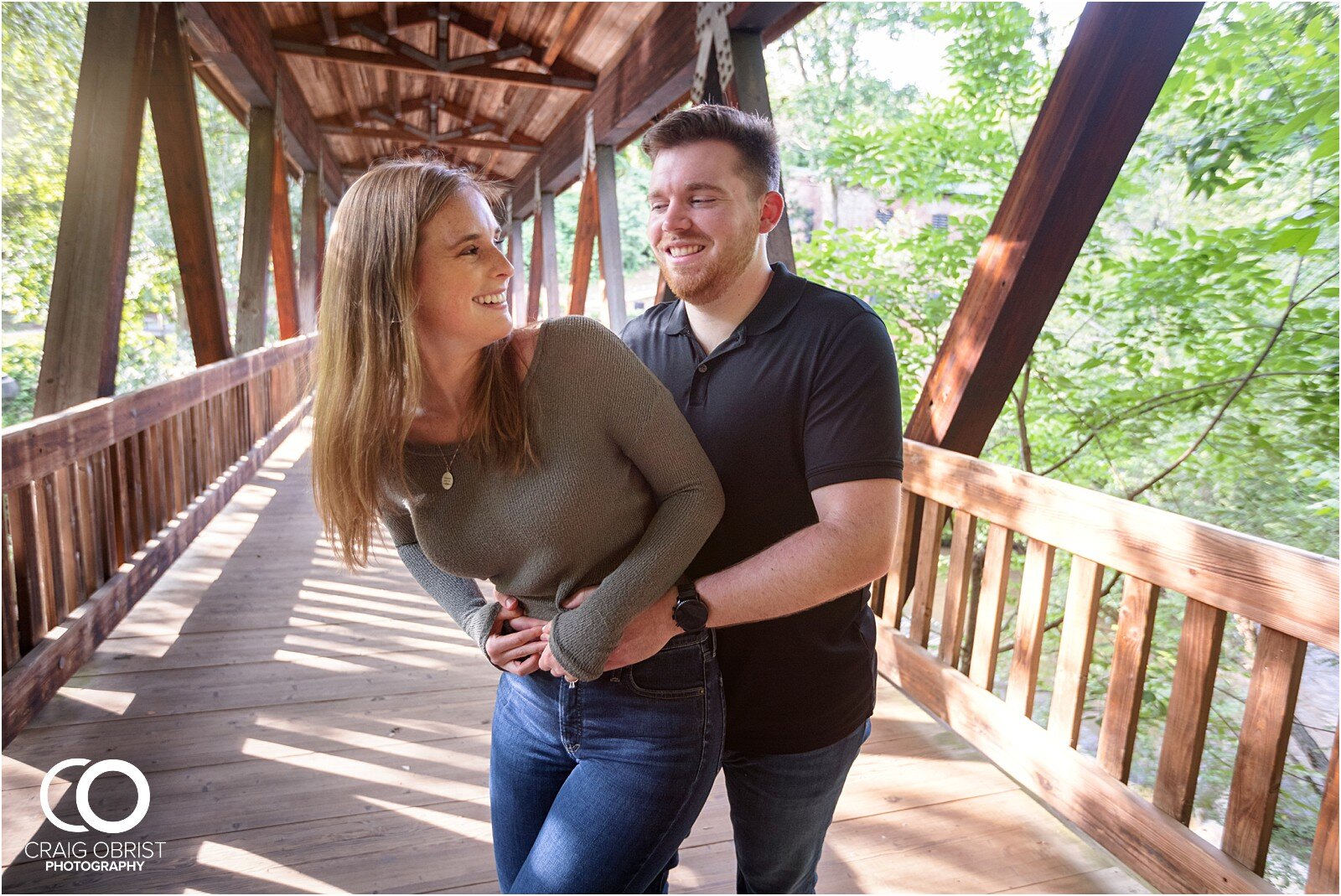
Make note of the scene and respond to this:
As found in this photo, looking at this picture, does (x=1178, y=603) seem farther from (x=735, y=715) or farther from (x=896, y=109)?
(x=896, y=109)

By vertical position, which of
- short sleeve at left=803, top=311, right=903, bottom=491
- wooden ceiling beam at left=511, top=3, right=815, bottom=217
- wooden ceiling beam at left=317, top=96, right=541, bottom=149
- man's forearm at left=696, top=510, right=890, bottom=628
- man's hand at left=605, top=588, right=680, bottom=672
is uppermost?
wooden ceiling beam at left=317, top=96, right=541, bottom=149

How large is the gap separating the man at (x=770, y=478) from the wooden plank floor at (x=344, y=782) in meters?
0.78

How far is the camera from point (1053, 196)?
2051 millimetres

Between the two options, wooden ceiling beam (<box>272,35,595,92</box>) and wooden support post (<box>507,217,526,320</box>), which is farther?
wooden support post (<box>507,217,526,320</box>)

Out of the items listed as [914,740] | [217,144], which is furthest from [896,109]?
[914,740]

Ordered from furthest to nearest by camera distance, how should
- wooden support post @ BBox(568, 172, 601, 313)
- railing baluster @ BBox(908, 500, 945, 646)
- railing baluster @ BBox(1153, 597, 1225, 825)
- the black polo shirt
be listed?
wooden support post @ BBox(568, 172, 601, 313), railing baluster @ BBox(908, 500, 945, 646), railing baluster @ BBox(1153, 597, 1225, 825), the black polo shirt

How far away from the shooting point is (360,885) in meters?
1.77

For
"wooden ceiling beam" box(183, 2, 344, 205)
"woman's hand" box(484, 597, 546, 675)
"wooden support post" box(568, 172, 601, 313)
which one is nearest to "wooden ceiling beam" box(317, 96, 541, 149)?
"wooden ceiling beam" box(183, 2, 344, 205)

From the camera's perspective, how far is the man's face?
1252 millimetres

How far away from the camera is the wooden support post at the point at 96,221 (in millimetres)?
2830

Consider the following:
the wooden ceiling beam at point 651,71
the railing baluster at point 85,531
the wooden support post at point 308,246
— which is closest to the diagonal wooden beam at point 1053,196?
the wooden ceiling beam at point 651,71

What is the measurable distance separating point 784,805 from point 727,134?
1.03 m

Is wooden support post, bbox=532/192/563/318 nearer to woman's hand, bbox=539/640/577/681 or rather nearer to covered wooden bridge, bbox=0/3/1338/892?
covered wooden bridge, bbox=0/3/1338/892

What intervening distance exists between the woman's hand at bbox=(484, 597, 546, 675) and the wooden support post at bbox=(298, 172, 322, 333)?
26.4ft
